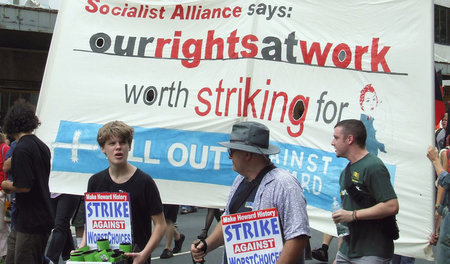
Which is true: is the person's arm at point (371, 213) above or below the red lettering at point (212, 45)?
below

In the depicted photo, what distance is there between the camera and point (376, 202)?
172 inches

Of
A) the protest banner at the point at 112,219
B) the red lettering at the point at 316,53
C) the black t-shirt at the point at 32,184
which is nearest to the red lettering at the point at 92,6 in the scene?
the black t-shirt at the point at 32,184

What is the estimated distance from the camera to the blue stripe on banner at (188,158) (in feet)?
16.1

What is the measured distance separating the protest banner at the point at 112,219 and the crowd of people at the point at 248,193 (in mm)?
95

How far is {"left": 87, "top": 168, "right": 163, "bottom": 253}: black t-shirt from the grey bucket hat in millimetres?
902

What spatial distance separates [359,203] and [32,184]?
8.67ft

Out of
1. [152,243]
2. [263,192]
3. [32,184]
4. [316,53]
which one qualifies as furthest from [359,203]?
[32,184]

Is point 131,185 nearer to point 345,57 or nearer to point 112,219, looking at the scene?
point 112,219

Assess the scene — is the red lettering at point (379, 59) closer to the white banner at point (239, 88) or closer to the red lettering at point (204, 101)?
the white banner at point (239, 88)

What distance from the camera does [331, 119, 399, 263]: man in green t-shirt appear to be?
4305 millimetres

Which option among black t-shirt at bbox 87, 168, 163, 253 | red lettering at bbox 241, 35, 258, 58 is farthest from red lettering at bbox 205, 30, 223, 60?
black t-shirt at bbox 87, 168, 163, 253

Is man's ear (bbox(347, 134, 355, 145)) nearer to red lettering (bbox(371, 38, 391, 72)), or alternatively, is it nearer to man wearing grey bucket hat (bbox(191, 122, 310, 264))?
red lettering (bbox(371, 38, 391, 72))

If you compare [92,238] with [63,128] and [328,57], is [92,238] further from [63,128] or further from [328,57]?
[328,57]

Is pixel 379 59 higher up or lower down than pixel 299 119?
higher up
